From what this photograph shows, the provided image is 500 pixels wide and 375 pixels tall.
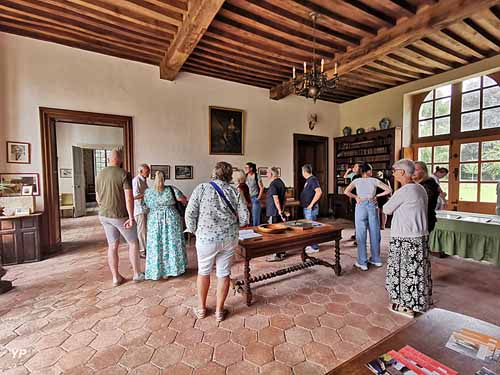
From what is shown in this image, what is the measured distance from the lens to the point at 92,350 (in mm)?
1929

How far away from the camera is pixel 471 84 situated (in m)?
5.36

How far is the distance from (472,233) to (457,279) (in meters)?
0.67

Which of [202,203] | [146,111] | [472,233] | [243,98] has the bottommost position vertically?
[472,233]

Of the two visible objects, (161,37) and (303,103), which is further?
(303,103)

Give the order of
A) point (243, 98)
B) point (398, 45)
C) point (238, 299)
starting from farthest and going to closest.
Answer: point (243, 98)
point (398, 45)
point (238, 299)

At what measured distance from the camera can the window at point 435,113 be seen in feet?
18.8

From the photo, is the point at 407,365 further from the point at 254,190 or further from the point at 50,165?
the point at 50,165

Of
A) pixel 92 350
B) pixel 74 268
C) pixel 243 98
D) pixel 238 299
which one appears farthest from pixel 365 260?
pixel 243 98

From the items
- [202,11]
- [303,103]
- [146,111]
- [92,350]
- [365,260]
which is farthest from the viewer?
[303,103]

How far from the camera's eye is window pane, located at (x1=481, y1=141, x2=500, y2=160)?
4.96 metres

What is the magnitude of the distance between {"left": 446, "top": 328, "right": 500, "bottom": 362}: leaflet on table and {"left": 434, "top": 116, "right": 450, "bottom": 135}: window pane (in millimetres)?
6088

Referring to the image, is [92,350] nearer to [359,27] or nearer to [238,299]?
[238,299]

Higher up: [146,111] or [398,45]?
[398,45]

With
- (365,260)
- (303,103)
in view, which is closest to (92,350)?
(365,260)
